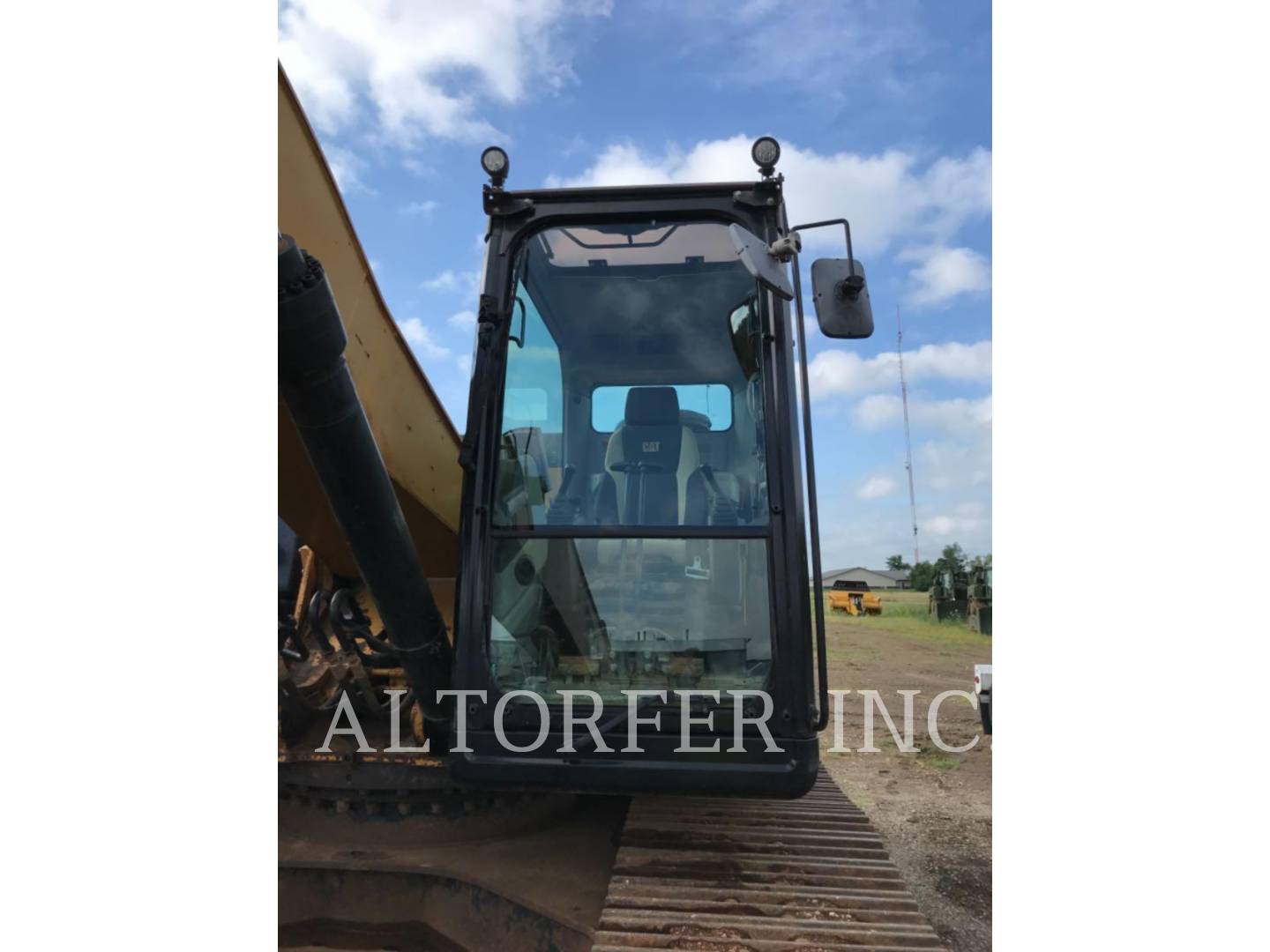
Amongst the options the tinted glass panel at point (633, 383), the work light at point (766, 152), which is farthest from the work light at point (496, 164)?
the work light at point (766, 152)

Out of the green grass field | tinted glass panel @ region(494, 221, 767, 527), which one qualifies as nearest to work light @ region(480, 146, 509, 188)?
tinted glass panel @ region(494, 221, 767, 527)

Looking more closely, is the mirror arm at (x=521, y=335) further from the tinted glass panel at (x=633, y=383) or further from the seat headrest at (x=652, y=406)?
the seat headrest at (x=652, y=406)

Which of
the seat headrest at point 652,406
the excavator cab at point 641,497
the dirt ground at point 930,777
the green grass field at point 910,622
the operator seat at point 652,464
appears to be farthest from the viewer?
the green grass field at point 910,622

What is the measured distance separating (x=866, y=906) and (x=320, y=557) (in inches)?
81.7

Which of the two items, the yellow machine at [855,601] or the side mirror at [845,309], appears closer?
the side mirror at [845,309]

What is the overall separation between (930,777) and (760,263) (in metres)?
6.24

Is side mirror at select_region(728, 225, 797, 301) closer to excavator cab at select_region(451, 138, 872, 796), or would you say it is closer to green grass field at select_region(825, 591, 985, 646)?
excavator cab at select_region(451, 138, 872, 796)

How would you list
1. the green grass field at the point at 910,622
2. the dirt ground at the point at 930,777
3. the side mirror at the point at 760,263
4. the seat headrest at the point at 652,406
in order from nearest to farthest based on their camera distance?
the side mirror at the point at 760,263 < the seat headrest at the point at 652,406 < the dirt ground at the point at 930,777 < the green grass field at the point at 910,622

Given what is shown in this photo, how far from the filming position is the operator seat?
2.54 m

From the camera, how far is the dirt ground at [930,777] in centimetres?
439

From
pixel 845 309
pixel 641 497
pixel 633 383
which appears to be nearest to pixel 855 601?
pixel 633 383

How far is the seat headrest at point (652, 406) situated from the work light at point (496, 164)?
2.72 ft

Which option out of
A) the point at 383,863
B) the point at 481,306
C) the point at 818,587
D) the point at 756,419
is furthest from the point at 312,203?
the point at 383,863

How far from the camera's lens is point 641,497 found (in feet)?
8.42
